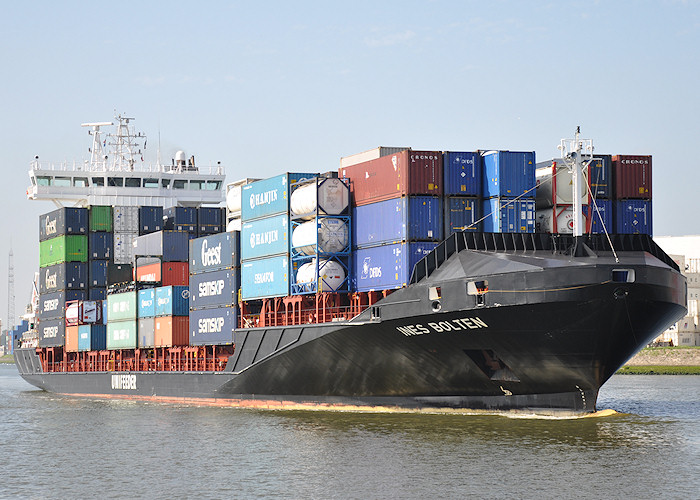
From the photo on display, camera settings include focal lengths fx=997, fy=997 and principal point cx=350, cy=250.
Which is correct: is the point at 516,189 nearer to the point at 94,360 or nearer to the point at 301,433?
the point at 301,433

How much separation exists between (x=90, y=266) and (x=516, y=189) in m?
32.8

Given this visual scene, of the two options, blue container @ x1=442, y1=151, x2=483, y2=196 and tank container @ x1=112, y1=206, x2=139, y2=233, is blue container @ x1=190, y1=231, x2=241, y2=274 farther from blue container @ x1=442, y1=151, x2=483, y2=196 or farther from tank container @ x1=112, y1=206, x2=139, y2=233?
tank container @ x1=112, y1=206, x2=139, y2=233

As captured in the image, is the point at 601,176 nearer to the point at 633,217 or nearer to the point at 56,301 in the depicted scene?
the point at 633,217

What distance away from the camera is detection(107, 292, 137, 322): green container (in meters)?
50.7

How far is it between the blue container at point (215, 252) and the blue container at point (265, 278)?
1.55m

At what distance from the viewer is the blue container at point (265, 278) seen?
38188mm

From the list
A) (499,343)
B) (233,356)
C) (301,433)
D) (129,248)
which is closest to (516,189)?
(499,343)

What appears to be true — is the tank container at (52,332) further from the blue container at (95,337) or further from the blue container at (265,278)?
the blue container at (265,278)

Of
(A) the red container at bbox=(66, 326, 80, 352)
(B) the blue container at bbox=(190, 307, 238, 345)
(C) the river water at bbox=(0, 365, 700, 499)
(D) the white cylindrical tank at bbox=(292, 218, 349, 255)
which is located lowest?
(C) the river water at bbox=(0, 365, 700, 499)

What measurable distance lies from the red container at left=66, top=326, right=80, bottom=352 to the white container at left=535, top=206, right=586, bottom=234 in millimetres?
32061

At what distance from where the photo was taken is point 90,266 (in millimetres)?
58500

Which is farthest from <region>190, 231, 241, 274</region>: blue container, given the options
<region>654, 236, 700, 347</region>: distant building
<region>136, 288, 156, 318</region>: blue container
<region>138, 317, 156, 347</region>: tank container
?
<region>654, 236, 700, 347</region>: distant building

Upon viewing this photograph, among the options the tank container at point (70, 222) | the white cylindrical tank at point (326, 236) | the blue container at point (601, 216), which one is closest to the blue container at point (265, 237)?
the white cylindrical tank at point (326, 236)

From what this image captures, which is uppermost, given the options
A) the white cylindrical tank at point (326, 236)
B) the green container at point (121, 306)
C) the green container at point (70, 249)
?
the green container at point (70, 249)
